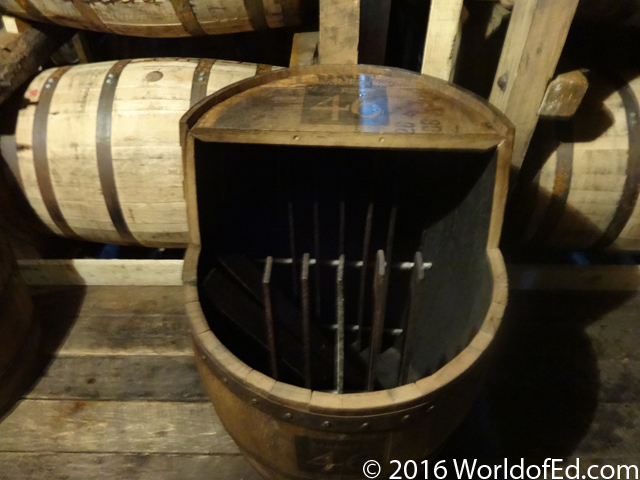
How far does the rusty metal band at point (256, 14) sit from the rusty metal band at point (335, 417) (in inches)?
51.0

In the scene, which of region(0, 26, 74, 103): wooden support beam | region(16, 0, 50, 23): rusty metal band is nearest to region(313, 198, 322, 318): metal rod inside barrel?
region(0, 26, 74, 103): wooden support beam

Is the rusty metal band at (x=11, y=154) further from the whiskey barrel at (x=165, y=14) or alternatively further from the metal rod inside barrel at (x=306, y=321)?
the metal rod inside barrel at (x=306, y=321)

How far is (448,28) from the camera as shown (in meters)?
1.28

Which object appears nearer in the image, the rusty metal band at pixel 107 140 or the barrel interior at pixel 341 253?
the barrel interior at pixel 341 253

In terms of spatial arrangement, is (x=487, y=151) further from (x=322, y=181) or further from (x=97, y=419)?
(x=97, y=419)

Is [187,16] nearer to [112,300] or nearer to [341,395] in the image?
[112,300]

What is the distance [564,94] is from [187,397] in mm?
1421

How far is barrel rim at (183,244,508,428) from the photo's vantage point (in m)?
0.72

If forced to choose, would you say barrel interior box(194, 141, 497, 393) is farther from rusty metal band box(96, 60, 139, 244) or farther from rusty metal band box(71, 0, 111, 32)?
rusty metal band box(71, 0, 111, 32)

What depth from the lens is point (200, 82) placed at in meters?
1.51

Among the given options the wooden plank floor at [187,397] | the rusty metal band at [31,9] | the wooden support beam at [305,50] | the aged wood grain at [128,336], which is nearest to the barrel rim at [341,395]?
the wooden plank floor at [187,397]

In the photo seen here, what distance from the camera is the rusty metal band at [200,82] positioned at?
58.3 inches

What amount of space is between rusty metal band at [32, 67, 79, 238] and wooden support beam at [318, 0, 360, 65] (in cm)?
101

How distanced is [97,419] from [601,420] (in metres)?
1.52
